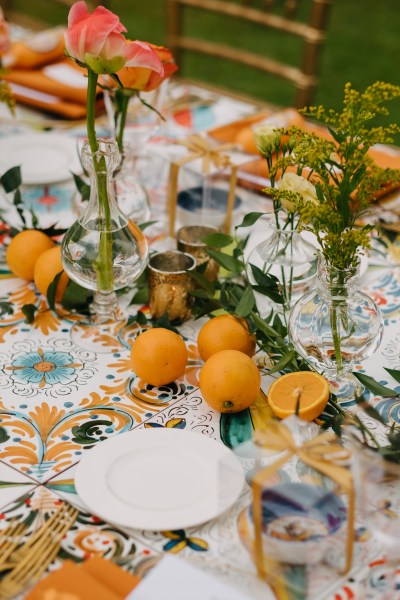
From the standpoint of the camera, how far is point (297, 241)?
1210mm

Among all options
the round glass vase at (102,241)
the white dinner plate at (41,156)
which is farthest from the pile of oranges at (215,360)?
the white dinner plate at (41,156)

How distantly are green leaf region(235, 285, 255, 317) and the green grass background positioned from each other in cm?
331

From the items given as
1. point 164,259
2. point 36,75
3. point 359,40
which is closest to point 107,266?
point 164,259

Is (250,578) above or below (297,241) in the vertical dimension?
below

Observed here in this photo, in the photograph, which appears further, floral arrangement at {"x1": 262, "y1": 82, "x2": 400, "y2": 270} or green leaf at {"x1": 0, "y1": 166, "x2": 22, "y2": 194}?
green leaf at {"x1": 0, "y1": 166, "x2": 22, "y2": 194}

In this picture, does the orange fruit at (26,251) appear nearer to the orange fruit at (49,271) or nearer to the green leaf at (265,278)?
the orange fruit at (49,271)

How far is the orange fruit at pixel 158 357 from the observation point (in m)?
1.09

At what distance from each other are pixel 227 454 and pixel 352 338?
0.82 feet

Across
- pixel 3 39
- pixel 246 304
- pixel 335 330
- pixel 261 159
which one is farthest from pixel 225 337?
pixel 3 39

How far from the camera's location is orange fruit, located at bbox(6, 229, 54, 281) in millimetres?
1328

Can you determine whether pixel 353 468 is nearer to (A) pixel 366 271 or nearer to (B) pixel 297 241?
(B) pixel 297 241

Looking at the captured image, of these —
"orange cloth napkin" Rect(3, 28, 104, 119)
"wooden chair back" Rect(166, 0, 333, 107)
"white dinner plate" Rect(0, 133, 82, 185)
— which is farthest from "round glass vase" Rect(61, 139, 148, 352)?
"wooden chair back" Rect(166, 0, 333, 107)

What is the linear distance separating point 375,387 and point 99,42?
0.60 meters

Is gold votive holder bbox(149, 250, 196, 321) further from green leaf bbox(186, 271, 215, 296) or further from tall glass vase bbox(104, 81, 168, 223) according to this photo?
tall glass vase bbox(104, 81, 168, 223)
